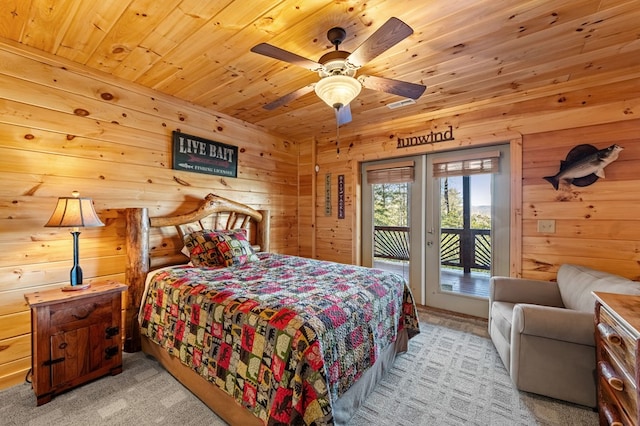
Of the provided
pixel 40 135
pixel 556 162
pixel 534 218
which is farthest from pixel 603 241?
pixel 40 135

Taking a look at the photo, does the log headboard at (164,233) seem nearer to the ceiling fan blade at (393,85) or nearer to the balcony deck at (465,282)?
the ceiling fan blade at (393,85)

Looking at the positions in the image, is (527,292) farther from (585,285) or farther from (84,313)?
(84,313)

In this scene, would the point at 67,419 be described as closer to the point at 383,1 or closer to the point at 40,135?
the point at 40,135

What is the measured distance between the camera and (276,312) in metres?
1.51

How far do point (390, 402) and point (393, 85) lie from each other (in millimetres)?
2254

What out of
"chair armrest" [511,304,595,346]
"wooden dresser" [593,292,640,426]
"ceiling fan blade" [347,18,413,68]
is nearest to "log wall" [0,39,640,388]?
"chair armrest" [511,304,595,346]

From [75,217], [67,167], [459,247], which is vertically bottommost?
[459,247]

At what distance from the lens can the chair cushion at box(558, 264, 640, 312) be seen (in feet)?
6.12

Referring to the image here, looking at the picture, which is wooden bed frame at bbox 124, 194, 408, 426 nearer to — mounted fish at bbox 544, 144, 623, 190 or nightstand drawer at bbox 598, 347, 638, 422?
nightstand drawer at bbox 598, 347, 638, 422

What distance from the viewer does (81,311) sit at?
2.02 metres

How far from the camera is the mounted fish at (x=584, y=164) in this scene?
2.51 meters

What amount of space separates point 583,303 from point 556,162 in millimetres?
1456

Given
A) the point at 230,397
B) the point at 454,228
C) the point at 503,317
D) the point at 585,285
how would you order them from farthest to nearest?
1. the point at 454,228
2. the point at 503,317
3. the point at 585,285
4. the point at 230,397

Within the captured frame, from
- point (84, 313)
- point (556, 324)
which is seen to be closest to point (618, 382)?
point (556, 324)
